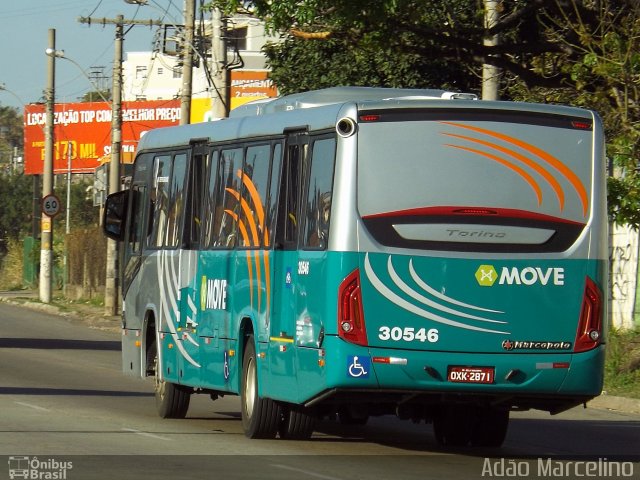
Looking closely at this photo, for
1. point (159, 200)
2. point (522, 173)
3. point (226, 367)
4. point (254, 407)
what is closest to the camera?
point (522, 173)

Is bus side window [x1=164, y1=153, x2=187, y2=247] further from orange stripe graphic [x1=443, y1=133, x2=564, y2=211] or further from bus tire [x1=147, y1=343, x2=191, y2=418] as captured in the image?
orange stripe graphic [x1=443, y1=133, x2=564, y2=211]

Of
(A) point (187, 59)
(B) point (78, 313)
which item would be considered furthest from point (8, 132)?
(A) point (187, 59)

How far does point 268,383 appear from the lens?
13938mm

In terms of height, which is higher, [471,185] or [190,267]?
[471,185]

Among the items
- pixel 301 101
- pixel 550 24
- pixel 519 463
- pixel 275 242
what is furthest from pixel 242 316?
pixel 550 24

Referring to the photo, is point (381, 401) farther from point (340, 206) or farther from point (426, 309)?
point (340, 206)

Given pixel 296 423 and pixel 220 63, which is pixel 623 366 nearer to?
pixel 296 423

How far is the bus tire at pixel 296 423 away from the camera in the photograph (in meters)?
14.4

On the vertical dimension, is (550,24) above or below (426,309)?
above

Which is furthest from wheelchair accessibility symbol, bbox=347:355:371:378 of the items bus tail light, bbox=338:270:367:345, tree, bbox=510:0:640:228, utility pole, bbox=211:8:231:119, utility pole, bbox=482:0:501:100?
utility pole, bbox=211:8:231:119

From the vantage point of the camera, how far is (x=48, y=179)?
4828 cm

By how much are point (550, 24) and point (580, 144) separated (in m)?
12.9

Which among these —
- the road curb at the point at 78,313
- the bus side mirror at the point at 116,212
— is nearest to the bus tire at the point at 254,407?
the bus side mirror at the point at 116,212

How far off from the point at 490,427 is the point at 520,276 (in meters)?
2.41
